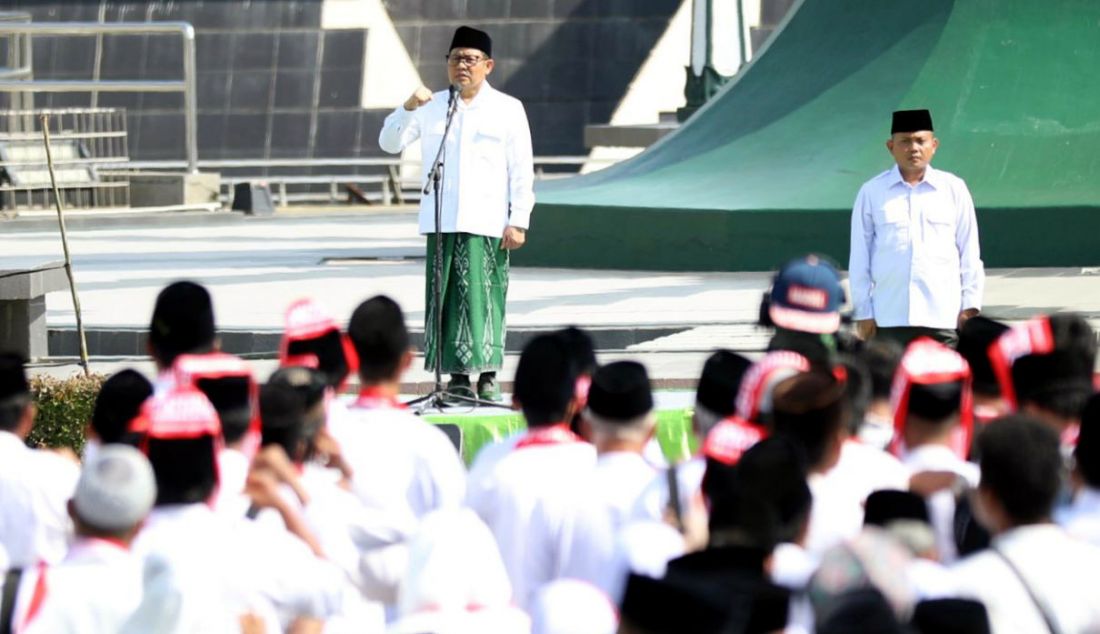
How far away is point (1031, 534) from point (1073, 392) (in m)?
1.26

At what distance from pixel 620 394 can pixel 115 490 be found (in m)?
1.22

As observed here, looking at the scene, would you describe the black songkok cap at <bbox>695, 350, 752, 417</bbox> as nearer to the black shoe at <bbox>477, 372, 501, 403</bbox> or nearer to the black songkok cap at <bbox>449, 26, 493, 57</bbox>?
the black songkok cap at <bbox>449, 26, 493, 57</bbox>

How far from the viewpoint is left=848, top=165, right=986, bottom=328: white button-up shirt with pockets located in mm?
8430

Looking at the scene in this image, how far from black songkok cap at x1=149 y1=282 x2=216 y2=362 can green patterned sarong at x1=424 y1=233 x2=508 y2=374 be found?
3.79 m

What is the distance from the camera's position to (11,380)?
17.9ft

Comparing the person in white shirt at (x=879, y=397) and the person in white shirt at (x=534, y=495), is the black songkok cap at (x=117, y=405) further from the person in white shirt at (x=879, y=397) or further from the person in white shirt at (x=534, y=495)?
the person in white shirt at (x=879, y=397)

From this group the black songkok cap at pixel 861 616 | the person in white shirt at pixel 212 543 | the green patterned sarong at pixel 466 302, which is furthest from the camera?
the green patterned sarong at pixel 466 302

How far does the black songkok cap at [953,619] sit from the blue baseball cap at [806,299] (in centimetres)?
254

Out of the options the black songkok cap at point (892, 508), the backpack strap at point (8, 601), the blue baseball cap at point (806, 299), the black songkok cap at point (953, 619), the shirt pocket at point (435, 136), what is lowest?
the backpack strap at point (8, 601)

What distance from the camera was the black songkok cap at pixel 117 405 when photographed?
17.7ft

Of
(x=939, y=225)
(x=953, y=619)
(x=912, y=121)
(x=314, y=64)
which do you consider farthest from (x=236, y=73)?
(x=953, y=619)

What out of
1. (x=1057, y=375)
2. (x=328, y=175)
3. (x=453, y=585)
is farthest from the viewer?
(x=328, y=175)

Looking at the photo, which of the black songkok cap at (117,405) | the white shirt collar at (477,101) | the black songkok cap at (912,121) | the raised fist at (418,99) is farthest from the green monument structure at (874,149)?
the black songkok cap at (117,405)

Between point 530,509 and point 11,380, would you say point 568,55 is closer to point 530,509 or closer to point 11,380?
point 11,380
